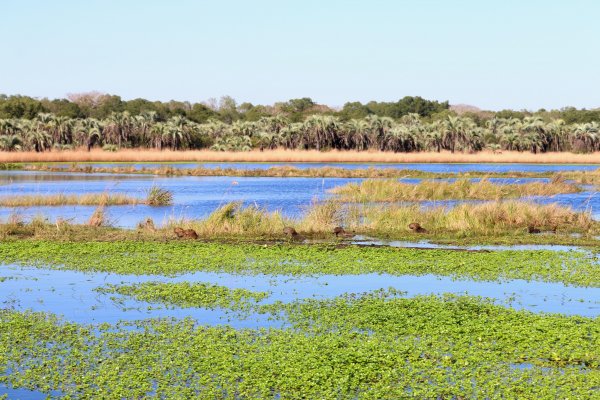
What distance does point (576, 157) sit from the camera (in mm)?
76250

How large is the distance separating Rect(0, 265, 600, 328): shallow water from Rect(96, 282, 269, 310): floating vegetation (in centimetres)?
28

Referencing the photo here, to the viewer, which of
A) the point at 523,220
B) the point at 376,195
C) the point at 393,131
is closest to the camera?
the point at 523,220

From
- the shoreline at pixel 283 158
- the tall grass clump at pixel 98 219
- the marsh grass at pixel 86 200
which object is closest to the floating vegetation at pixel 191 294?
the tall grass clump at pixel 98 219

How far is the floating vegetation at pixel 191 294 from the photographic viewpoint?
14.2 metres

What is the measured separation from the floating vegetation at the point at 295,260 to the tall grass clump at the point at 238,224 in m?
1.92

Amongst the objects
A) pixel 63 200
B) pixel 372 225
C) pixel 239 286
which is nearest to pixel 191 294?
pixel 239 286

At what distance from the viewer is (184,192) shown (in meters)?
42.5

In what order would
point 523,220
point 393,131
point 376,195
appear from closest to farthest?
point 523,220 → point 376,195 → point 393,131

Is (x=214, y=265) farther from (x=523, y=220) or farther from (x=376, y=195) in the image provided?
(x=376, y=195)

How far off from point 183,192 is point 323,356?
1278 inches

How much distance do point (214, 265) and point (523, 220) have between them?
37.0 ft

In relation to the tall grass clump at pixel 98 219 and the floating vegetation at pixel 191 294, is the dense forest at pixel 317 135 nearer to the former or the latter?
the tall grass clump at pixel 98 219

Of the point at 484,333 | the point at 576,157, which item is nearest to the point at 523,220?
the point at 484,333

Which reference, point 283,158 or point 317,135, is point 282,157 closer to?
point 283,158
